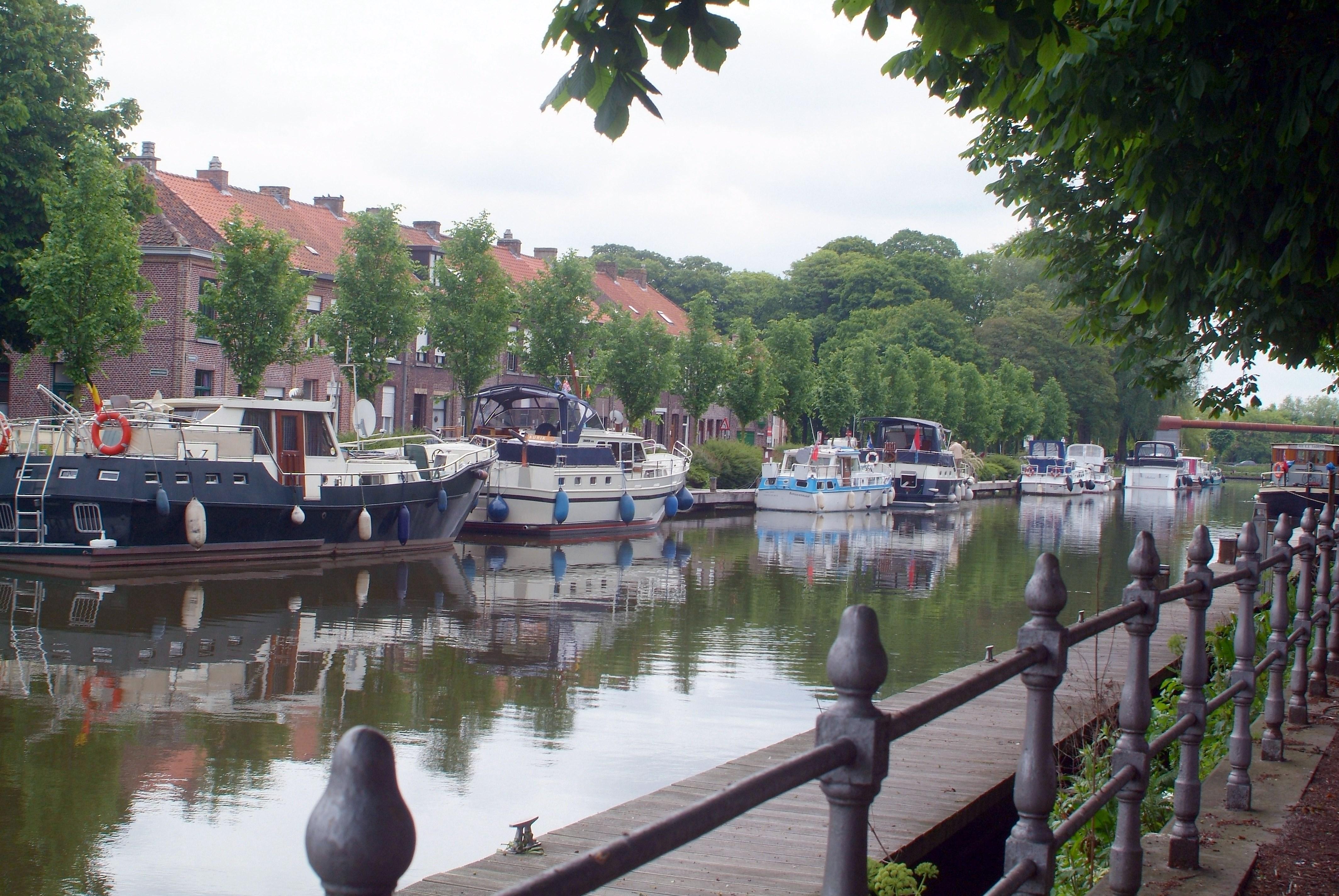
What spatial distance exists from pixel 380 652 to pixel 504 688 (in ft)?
8.03

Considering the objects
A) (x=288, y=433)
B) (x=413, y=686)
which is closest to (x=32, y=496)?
(x=288, y=433)

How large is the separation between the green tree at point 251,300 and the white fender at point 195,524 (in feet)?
34.6

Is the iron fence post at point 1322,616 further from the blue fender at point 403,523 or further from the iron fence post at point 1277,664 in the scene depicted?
the blue fender at point 403,523

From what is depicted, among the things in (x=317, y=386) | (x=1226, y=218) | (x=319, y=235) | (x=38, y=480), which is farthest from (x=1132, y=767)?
(x=319, y=235)

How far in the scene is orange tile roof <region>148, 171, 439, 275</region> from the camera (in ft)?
128

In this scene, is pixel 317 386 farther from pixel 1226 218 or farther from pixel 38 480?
pixel 1226 218

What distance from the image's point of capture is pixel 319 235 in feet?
148

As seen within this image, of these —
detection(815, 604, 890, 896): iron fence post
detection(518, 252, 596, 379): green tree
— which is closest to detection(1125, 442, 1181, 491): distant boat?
detection(518, 252, 596, 379): green tree

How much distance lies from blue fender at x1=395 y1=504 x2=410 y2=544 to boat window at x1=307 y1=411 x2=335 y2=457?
1.67 meters

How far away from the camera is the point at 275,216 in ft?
145

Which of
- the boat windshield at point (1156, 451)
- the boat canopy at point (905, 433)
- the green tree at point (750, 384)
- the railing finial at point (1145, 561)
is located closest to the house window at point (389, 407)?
the green tree at point (750, 384)

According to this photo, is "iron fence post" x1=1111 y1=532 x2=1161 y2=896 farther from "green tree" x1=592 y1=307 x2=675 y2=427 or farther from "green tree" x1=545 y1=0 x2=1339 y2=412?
"green tree" x1=592 y1=307 x2=675 y2=427

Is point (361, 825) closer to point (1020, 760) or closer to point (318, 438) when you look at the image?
point (1020, 760)

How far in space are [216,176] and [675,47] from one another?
42.3m
